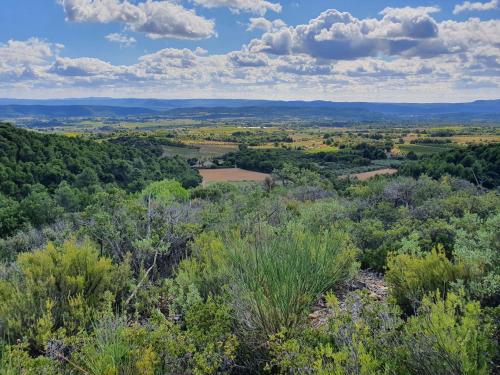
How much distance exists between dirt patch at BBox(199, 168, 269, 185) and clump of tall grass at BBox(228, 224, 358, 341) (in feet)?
178

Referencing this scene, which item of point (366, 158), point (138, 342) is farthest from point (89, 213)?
point (366, 158)

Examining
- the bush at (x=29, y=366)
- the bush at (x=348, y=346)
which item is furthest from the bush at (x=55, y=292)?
the bush at (x=348, y=346)

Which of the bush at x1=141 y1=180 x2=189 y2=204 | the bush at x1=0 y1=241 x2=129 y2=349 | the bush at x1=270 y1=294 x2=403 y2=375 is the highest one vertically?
the bush at x1=270 y1=294 x2=403 y2=375

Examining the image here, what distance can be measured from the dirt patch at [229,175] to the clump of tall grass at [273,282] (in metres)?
54.3

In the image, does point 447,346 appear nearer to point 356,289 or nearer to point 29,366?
point 29,366

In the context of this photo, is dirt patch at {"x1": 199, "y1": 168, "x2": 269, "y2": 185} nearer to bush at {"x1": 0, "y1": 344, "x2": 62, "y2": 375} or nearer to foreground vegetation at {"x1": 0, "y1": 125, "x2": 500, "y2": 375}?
foreground vegetation at {"x1": 0, "y1": 125, "x2": 500, "y2": 375}

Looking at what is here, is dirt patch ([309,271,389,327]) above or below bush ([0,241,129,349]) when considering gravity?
below

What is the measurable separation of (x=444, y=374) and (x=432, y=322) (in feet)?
1.17

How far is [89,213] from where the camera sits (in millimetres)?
10852

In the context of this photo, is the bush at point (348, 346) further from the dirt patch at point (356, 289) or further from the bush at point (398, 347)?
the dirt patch at point (356, 289)

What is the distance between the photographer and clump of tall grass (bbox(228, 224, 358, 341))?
13.3 ft

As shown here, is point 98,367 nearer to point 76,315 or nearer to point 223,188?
point 76,315

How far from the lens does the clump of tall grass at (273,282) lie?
4.05m

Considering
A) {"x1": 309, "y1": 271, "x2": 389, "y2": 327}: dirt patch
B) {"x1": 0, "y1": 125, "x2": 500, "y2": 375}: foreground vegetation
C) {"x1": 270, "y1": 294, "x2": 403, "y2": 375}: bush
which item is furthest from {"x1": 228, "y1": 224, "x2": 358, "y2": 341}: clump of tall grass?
{"x1": 309, "y1": 271, "x2": 389, "y2": 327}: dirt patch
